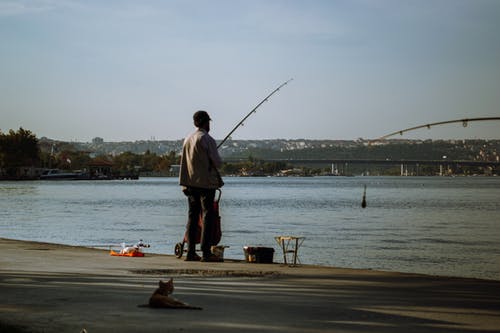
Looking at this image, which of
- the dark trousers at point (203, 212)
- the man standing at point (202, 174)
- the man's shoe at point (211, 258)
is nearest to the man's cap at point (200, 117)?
the man standing at point (202, 174)

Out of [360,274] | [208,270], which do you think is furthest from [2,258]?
[360,274]

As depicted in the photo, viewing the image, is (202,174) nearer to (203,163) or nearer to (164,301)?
(203,163)

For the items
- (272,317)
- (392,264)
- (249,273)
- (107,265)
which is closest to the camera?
(272,317)

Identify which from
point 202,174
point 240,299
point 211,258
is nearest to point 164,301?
point 240,299

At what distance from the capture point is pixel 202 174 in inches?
547

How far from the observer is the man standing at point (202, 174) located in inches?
547

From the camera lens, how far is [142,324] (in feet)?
24.4

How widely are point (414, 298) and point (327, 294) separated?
0.95 metres

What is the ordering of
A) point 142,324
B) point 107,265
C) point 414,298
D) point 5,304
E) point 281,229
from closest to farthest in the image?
point 142,324 → point 5,304 → point 414,298 → point 107,265 → point 281,229

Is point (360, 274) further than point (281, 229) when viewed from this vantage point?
No

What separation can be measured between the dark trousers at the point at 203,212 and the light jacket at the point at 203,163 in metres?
0.12

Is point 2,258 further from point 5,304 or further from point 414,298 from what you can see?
point 414,298

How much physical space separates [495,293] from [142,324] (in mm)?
4629

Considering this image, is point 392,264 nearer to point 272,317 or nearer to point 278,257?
point 278,257
